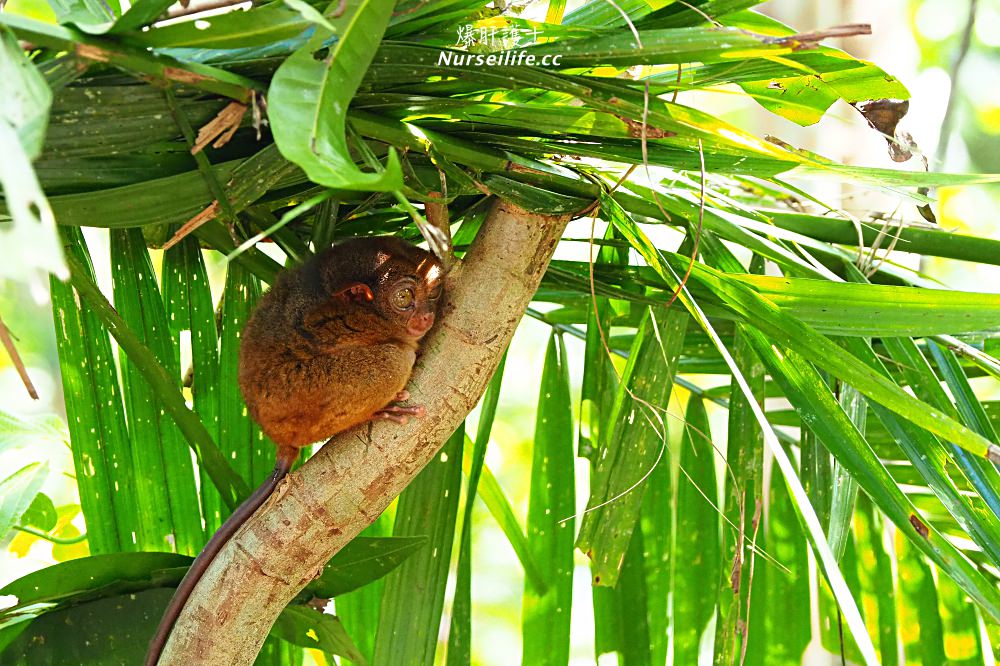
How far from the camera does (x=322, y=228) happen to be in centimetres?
194

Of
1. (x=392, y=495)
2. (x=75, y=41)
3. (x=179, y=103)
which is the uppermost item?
(x=179, y=103)

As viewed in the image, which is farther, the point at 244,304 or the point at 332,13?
the point at 244,304

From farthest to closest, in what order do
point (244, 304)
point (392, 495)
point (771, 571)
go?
point (771, 571) → point (244, 304) → point (392, 495)

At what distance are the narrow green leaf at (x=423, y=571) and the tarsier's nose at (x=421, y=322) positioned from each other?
0.81 feet

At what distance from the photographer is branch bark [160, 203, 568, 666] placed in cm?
155

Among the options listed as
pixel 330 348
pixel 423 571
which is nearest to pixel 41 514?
pixel 330 348

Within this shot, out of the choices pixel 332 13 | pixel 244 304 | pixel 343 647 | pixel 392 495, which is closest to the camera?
pixel 332 13

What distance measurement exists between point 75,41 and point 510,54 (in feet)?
2.04

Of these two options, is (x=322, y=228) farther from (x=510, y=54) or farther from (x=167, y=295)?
(x=510, y=54)

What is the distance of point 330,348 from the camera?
1951 millimetres

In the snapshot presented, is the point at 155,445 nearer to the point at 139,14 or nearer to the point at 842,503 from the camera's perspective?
the point at 139,14

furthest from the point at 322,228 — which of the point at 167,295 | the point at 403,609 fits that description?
the point at 403,609

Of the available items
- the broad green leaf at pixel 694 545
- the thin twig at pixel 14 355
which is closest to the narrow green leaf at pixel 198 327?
the thin twig at pixel 14 355

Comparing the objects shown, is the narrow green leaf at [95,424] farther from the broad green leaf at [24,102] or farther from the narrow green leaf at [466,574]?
the broad green leaf at [24,102]
